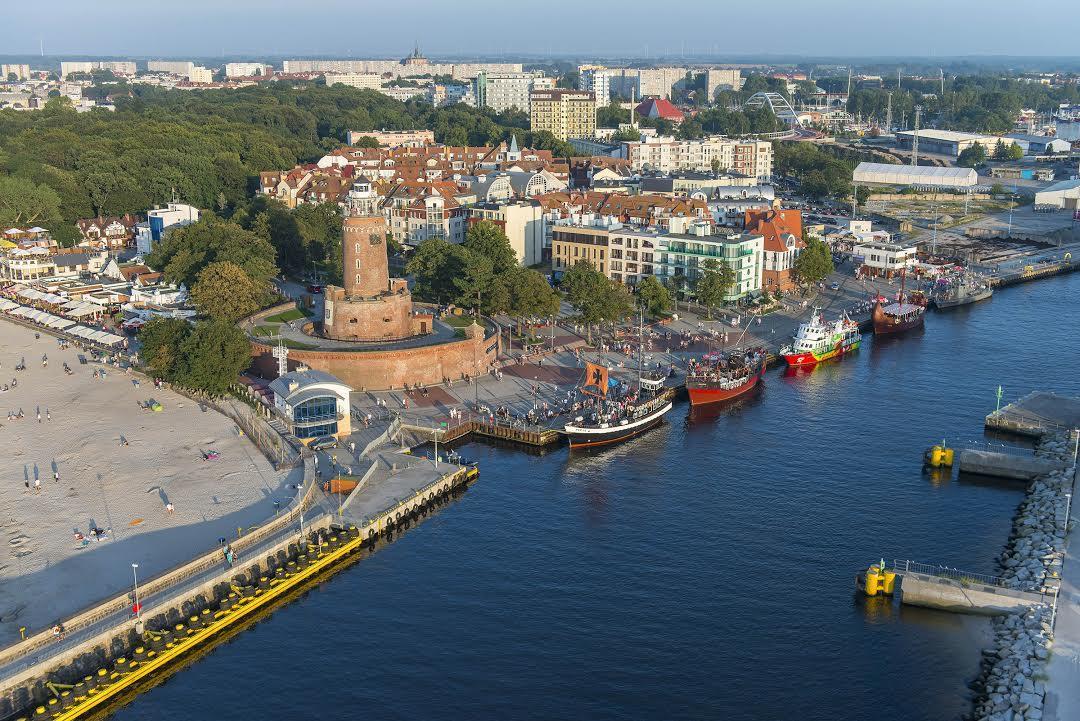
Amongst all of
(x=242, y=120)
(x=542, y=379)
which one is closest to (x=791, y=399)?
(x=542, y=379)

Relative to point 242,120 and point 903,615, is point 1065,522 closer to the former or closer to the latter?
point 903,615

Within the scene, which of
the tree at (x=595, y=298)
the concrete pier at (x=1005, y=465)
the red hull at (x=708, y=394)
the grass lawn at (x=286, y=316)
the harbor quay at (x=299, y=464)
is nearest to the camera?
the harbor quay at (x=299, y=464)

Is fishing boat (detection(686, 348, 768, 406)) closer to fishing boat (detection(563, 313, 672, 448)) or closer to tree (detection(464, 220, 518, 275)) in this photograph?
fishing boat (detection(563, 313, 672, 448))

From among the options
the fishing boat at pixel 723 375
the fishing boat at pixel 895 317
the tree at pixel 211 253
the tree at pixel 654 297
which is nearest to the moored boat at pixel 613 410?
the fishing boat at pixel 723 375

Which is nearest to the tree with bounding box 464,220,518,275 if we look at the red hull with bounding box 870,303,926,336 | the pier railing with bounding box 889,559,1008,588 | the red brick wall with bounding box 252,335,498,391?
the red brick wall with bounding box 252,335,498,391

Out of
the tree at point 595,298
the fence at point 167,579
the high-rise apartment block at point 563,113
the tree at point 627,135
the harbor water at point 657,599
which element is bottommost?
the harbor water at point 657,599

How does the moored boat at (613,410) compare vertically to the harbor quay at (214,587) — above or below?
above

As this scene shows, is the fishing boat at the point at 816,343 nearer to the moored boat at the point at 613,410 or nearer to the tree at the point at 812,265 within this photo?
the moored boat at the point at 613,410
